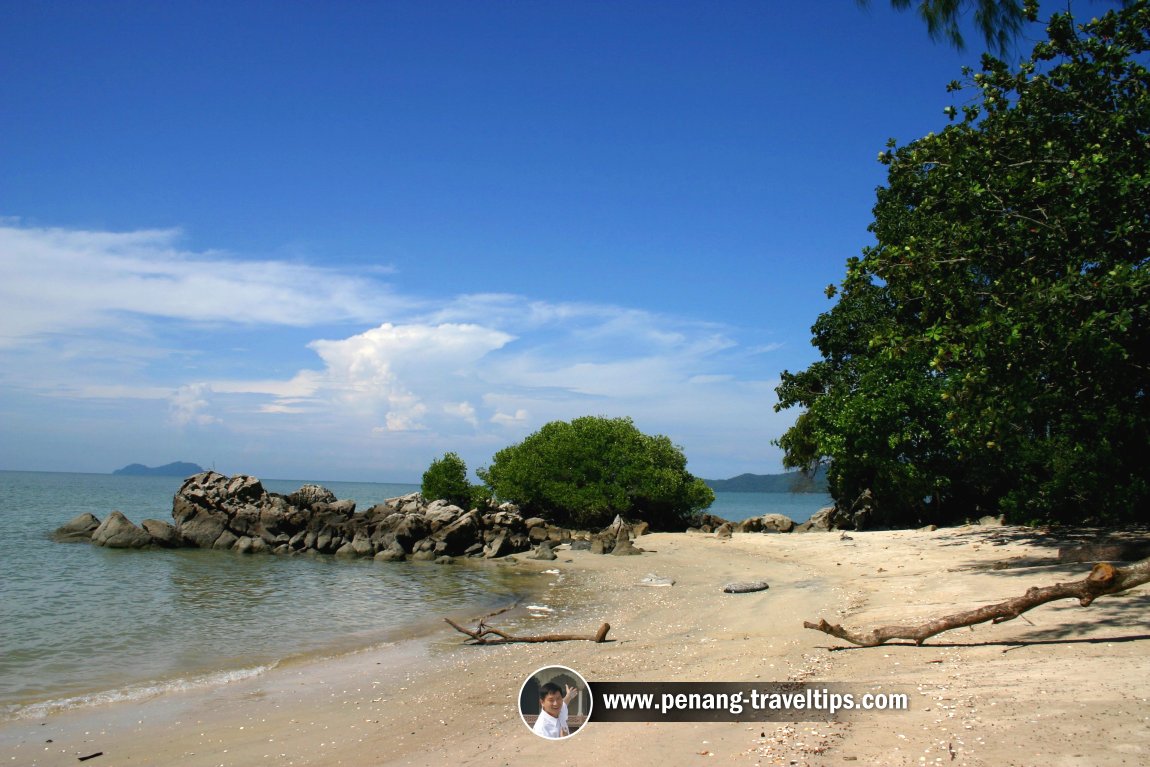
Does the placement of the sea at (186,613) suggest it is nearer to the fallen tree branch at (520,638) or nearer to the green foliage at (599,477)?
the fallen tree branch at (520,638)

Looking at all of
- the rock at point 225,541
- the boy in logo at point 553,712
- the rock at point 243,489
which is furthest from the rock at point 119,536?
the boy in logo at point 553,712

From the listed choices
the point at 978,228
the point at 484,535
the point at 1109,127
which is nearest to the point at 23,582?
the point at 484,535

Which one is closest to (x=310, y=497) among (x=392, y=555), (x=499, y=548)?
(x=392, y=555)

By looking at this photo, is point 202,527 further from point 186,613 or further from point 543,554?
point 186,613

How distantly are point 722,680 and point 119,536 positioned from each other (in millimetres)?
32077

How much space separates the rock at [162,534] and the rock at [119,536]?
0.22 metres

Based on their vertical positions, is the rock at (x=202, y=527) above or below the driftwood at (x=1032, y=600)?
below

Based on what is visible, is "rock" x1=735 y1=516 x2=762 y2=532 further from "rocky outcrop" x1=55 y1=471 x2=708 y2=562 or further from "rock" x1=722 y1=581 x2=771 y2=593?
"rock" x1=722 y1=581 x2=771 y2=593

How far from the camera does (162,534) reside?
31.6m

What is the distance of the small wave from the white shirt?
6086 millimetres

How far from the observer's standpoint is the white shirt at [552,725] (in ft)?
22.6

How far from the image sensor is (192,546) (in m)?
32.4

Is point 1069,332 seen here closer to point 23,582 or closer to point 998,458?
point 998,458

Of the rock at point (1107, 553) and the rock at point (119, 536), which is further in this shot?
the rock at point (119, 536)
